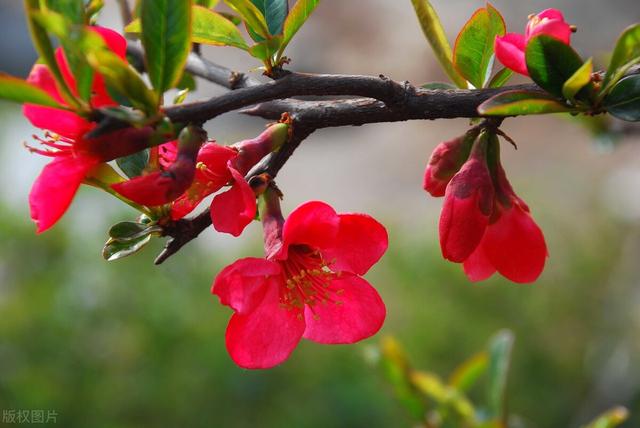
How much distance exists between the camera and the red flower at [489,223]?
53 centimetres

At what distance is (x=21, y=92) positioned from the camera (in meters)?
0.41

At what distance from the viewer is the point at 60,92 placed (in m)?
0.44

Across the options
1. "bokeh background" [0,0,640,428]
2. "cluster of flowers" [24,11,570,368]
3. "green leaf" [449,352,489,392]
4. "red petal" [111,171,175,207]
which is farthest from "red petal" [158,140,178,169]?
"bokeh background" [0,0,640,428]

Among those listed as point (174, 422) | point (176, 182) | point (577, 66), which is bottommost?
point (174, 422)

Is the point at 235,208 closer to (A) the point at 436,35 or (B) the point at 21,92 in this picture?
(B) the point at 21,92

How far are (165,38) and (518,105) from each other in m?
0.22

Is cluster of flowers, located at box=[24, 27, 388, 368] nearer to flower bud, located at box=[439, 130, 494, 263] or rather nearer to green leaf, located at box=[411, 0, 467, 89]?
flower bud, located at box=[439, 130, 494, 263]

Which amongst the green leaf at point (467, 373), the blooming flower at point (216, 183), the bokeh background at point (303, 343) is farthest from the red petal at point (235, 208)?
the bokeh background at point (303, 343)

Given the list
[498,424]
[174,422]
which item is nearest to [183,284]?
[174,422]

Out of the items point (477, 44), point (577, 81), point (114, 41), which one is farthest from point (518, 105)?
point (114, 41)

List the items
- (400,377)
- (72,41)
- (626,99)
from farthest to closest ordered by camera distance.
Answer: (400,377) < (626,99) < (72,41)

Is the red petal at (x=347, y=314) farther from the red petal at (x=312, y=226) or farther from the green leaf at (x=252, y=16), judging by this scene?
the green leaf at (x=252, y=16)

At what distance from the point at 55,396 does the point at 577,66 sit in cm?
179

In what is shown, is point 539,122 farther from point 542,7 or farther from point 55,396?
point 55,396
